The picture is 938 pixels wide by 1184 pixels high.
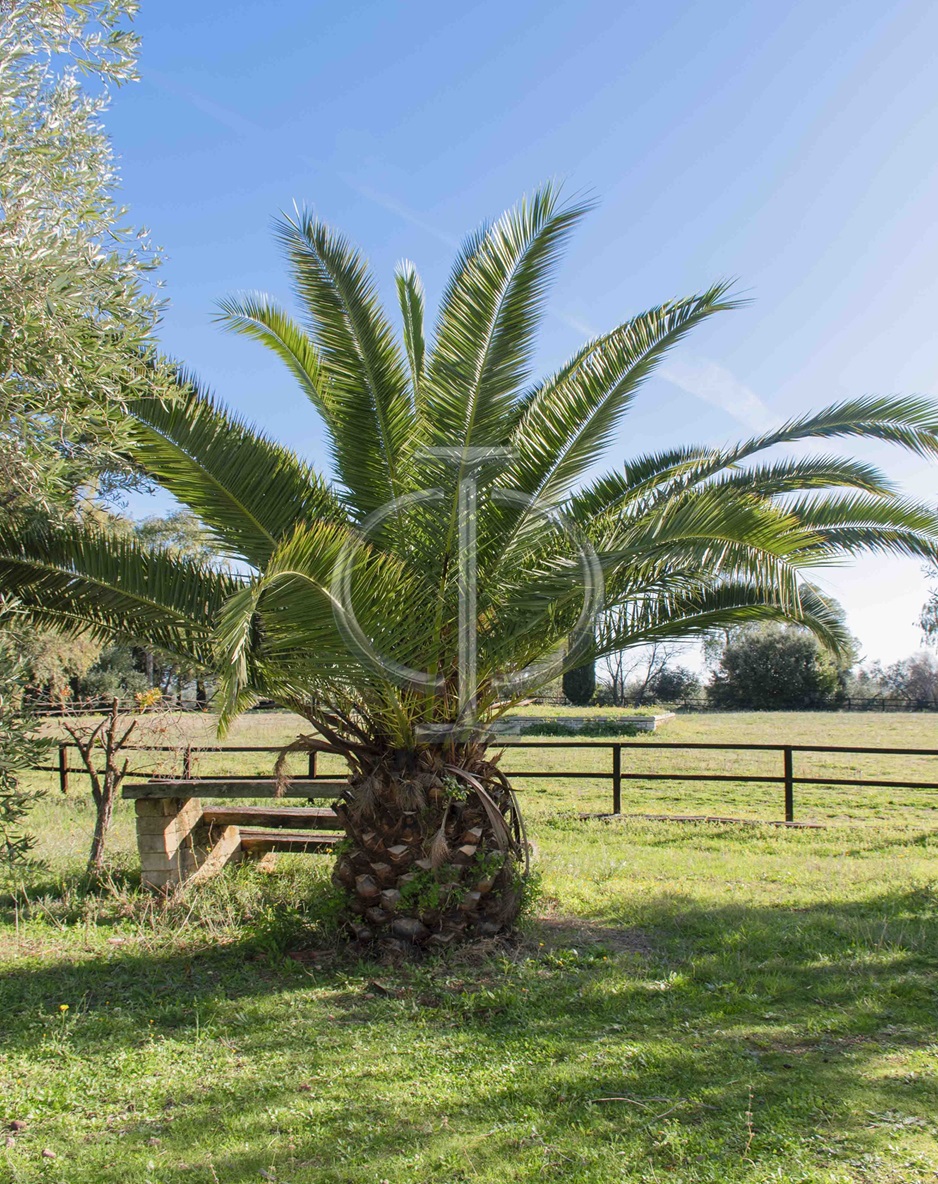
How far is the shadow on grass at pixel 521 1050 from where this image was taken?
3.31 metres

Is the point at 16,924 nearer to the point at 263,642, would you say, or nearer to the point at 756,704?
the point at 263,642

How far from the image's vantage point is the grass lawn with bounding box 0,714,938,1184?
3.28m

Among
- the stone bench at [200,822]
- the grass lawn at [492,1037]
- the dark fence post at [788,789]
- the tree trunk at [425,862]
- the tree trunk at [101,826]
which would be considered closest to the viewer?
the grass lawn at [492,1037]

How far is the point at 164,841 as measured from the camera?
22.7 ft

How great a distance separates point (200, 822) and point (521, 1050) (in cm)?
408

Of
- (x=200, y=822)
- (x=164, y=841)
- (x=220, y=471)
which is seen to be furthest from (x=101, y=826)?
(x=220, y=471)

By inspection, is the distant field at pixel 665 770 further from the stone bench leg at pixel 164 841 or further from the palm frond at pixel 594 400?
the palm frond at pixel 594 400

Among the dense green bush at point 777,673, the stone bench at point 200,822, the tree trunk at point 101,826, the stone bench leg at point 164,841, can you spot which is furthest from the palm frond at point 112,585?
the dense green bush at point 777,673

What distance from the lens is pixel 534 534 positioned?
5.89 meters

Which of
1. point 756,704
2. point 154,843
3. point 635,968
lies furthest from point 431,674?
point 756,704

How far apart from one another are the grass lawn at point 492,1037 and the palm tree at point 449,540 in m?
0.84

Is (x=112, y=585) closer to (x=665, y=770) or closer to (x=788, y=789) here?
(x=788, y=789)

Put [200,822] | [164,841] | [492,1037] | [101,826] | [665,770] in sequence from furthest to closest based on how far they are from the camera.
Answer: [665,770] → [101,826] → [200,822] → [164,841] → [492,1037]

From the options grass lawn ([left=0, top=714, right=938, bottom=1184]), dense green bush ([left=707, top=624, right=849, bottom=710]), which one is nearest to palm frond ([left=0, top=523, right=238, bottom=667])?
grass lawn ([left=0, top=714, right=938, bottom=1184])
